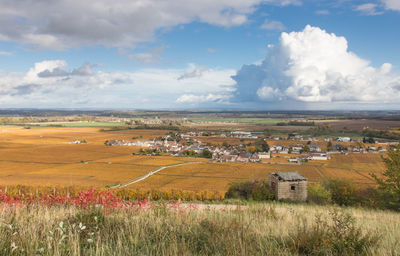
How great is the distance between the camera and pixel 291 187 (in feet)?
88.4

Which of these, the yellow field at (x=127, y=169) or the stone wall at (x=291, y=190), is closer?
the stone wall at (x=291, y=190)

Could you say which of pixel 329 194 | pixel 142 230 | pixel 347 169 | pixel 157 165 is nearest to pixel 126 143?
pixel 157 165

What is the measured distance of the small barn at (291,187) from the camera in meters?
26.8

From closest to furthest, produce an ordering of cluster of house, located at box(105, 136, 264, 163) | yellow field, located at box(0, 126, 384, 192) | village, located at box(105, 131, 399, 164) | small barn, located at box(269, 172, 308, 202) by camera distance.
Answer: small barn, located at box(269, 172, 308, 202) → yellow field, located at box(0, 126, 384, 192) → cluster of house, located at box(105, 136, 264, 163) → village, located at box(105, 131, 399, 164)

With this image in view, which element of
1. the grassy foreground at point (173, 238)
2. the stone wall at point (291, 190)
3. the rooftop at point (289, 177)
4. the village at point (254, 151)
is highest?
the grassy foreground at point (173, 238)

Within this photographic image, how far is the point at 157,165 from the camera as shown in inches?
2387

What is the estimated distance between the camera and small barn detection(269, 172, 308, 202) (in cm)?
2681

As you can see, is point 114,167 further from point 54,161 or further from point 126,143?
point 126,143

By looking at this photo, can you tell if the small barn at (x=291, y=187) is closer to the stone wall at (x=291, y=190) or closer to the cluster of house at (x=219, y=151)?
the stone wall at (x=291, y=190)

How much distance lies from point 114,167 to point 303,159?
49.7m

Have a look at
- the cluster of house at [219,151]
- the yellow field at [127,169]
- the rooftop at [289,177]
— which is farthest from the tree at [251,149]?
the rooftop at [289,177]

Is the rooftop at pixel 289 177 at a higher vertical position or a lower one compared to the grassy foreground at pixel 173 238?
lower

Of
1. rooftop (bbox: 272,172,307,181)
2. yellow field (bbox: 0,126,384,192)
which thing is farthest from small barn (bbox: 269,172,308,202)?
yellow field (bbox: 0,126,384,192)

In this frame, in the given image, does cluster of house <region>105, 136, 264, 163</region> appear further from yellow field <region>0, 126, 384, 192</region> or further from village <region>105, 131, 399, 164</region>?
yellow field <region>0, 126, 384, 192</region>
